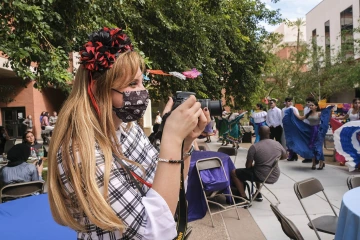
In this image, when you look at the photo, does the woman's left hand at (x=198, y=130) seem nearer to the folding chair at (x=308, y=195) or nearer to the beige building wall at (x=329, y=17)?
the folding chair at (x=308, y=195)

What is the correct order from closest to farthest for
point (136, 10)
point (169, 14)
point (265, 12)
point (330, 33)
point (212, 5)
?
point (136, 10) → point (169, 14) → point (212, 5) → point (265, 12) → point (330, 33)

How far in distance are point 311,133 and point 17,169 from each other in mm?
6527

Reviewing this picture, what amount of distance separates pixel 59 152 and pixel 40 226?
1.59 meters

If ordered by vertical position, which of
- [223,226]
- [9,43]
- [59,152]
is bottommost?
[223,226]

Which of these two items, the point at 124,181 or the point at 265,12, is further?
the point at 265,12

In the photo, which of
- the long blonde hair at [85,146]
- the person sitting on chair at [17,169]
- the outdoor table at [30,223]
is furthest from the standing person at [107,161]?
the person sitting on chair at [17,169]

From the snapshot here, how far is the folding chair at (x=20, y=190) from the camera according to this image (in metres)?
3.88

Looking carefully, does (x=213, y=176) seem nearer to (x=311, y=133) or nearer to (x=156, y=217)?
(x=156, y=217)

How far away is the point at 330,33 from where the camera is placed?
1449 inches

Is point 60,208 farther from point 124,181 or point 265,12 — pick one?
point 265,12

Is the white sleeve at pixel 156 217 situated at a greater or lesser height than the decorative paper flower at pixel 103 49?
lesser

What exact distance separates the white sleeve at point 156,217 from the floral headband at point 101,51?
0.39 meters

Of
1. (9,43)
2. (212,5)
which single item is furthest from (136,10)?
(9,43)

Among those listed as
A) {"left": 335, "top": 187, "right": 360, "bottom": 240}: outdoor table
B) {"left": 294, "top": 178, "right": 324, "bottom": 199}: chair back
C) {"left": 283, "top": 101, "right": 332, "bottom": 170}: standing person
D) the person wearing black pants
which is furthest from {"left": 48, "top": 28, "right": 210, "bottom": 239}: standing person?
the person wearing black pants
